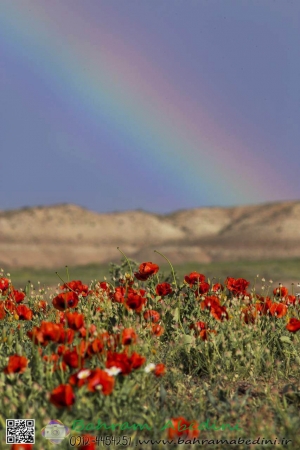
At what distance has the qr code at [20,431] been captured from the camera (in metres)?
3.54

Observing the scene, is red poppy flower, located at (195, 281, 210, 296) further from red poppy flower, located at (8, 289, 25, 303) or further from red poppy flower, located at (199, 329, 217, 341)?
red poppy flower, located at (8, 289, 25, 303)

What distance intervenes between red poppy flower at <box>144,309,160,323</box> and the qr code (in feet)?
5.67

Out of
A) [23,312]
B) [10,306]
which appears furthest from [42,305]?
[23,312]

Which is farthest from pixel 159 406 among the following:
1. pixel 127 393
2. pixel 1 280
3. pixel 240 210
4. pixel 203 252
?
pixel 240 210

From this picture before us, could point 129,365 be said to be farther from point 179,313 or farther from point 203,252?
point 203,252

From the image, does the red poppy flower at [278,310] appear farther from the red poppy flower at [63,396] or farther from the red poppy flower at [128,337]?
the red poppy flower at [63,396]

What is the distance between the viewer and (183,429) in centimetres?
357

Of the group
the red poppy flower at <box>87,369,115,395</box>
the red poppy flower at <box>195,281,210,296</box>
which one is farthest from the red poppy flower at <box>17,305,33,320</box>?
the red poppy flower at <box>87,369,115,395</box>

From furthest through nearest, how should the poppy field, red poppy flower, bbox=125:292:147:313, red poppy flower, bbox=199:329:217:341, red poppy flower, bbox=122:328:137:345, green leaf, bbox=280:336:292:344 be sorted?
green leaf, bbox=280:336:292:344
red poppy flower, bbox=199:329:217:341
red poppy flower, bbox=125:292:147:313
red poppy flower, bbox=122:328:137:345
the poppy field

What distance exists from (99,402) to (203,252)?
186 feet

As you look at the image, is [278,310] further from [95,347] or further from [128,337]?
[95,347]

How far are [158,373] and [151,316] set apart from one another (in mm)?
1371

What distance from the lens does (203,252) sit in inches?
2372

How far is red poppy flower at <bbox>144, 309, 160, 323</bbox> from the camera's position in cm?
A: 521
